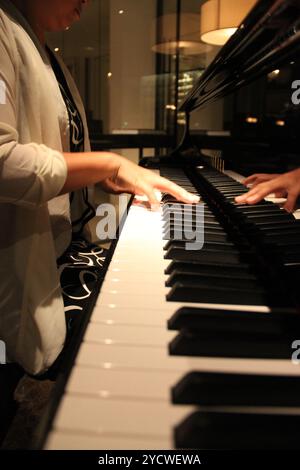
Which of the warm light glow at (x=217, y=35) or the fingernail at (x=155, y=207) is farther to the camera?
the warm light glow at (x=217, y=35)

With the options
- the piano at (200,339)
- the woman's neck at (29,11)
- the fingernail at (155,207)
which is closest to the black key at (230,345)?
the piano at (200,339)

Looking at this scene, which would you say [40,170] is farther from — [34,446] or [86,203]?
[86,203]

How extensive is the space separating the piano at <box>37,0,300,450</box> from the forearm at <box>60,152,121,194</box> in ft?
0.54

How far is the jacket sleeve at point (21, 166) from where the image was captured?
80cm

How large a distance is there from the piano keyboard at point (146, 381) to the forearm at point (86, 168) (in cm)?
35

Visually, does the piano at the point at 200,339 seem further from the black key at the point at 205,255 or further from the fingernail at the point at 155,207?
the fingernail at the point at 155,207

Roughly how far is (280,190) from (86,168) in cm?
50

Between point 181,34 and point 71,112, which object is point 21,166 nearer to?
point 71,112

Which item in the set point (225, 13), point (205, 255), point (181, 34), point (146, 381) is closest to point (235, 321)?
point (146, 381)

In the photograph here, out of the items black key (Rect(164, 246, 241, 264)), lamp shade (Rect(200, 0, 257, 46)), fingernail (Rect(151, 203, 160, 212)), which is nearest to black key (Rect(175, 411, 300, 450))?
black key (Rect(164, 246, 241, 264))

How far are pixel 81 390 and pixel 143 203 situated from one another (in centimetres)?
94

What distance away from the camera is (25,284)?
95 cm

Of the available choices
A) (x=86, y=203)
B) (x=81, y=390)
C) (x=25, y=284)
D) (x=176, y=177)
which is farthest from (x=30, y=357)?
(x=176, y=177)

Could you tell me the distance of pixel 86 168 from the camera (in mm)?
945
